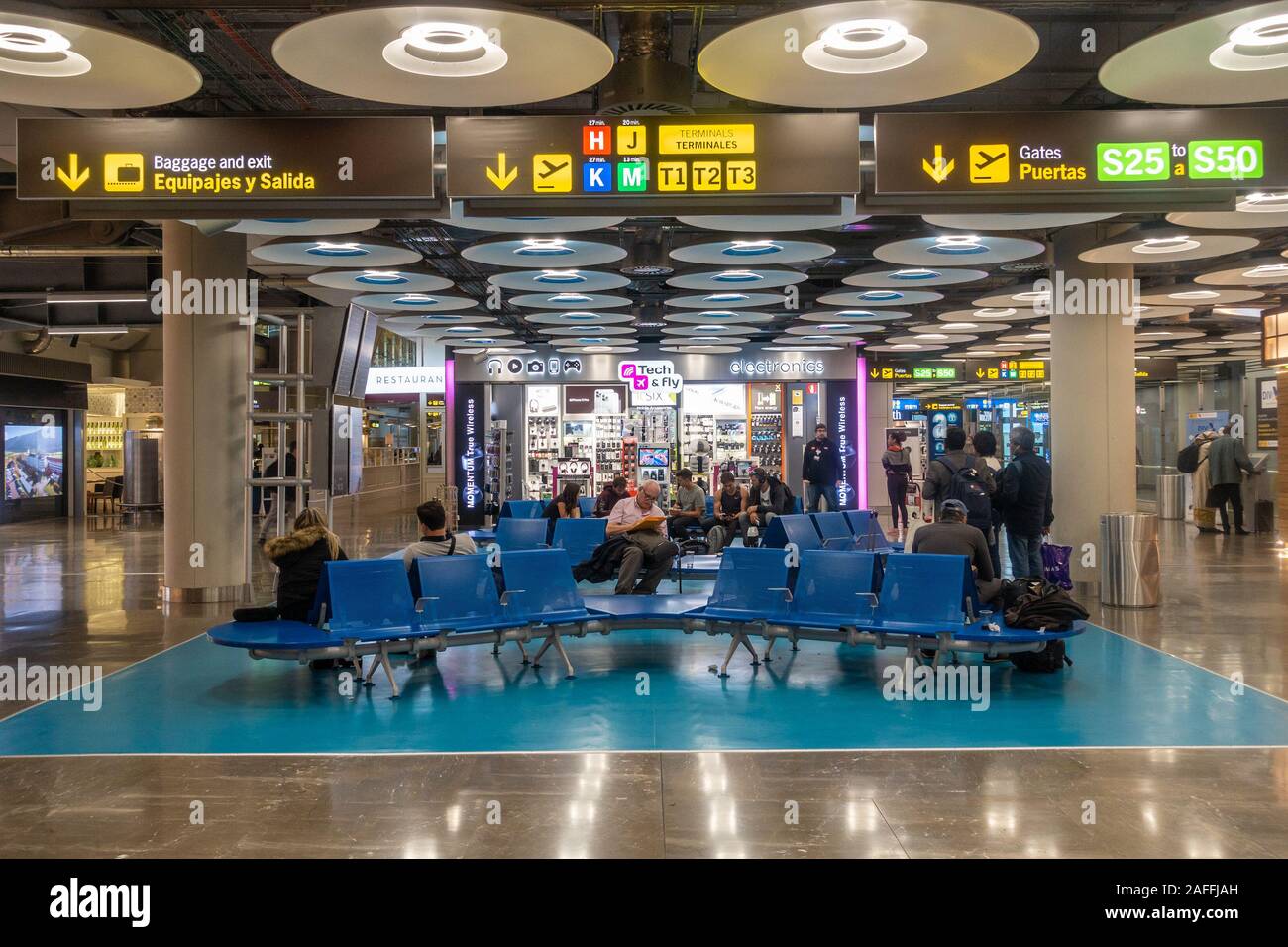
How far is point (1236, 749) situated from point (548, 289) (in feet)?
37.7

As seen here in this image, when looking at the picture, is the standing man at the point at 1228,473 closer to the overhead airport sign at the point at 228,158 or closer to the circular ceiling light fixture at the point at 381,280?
the circular ceiling light fixture at the point at 381,280

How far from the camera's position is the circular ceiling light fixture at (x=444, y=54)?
5145mm

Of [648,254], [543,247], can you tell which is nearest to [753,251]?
[648,254]

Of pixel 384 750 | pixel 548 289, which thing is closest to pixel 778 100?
pixel 384 750

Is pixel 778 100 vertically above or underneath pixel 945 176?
above

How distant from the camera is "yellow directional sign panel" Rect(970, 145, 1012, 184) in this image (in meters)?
5.82

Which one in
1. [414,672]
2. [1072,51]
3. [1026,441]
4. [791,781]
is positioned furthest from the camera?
[1026,441]

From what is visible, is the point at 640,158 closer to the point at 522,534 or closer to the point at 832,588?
the point at 832,588

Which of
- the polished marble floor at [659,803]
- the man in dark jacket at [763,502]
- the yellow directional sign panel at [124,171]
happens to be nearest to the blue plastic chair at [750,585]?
the polished marble floor at [659,803]

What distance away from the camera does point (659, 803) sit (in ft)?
15.1

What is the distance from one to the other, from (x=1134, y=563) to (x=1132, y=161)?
18.9ft

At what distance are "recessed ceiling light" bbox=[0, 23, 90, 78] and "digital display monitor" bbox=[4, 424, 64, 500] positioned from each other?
72.0 feet

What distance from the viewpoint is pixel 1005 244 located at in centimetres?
1217
